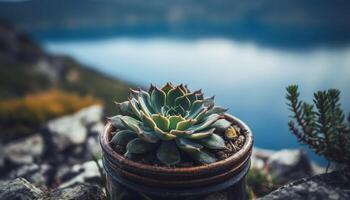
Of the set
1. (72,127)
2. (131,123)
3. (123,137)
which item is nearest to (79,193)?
(123,137)

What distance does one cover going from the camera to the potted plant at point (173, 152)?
5.66 feet

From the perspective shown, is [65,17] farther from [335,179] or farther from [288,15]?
[335,179]

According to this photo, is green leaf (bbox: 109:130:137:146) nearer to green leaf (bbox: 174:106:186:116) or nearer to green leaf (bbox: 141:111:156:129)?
green leaf (bbox: 141:111:156:129)

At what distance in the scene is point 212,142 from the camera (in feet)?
6.18

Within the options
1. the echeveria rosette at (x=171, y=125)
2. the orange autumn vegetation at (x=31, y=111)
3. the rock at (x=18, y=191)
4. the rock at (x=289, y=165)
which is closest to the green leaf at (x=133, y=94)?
the echeveria rosette at (x=171, y=125)

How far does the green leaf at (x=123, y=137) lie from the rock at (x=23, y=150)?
8.28 ft

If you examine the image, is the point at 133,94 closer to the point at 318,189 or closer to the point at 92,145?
the point at 318,189

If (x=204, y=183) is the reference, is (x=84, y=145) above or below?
below

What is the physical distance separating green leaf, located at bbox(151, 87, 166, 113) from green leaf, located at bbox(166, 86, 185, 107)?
0.10 feet

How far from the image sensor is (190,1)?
21125mm

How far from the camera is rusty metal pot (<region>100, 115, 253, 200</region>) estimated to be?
67.4 inches

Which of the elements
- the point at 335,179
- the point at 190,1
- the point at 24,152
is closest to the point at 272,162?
the point at 335,179

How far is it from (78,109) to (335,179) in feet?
14.0

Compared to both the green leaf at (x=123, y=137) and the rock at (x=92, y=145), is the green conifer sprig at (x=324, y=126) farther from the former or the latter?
the rock at (x=92, y=145)
